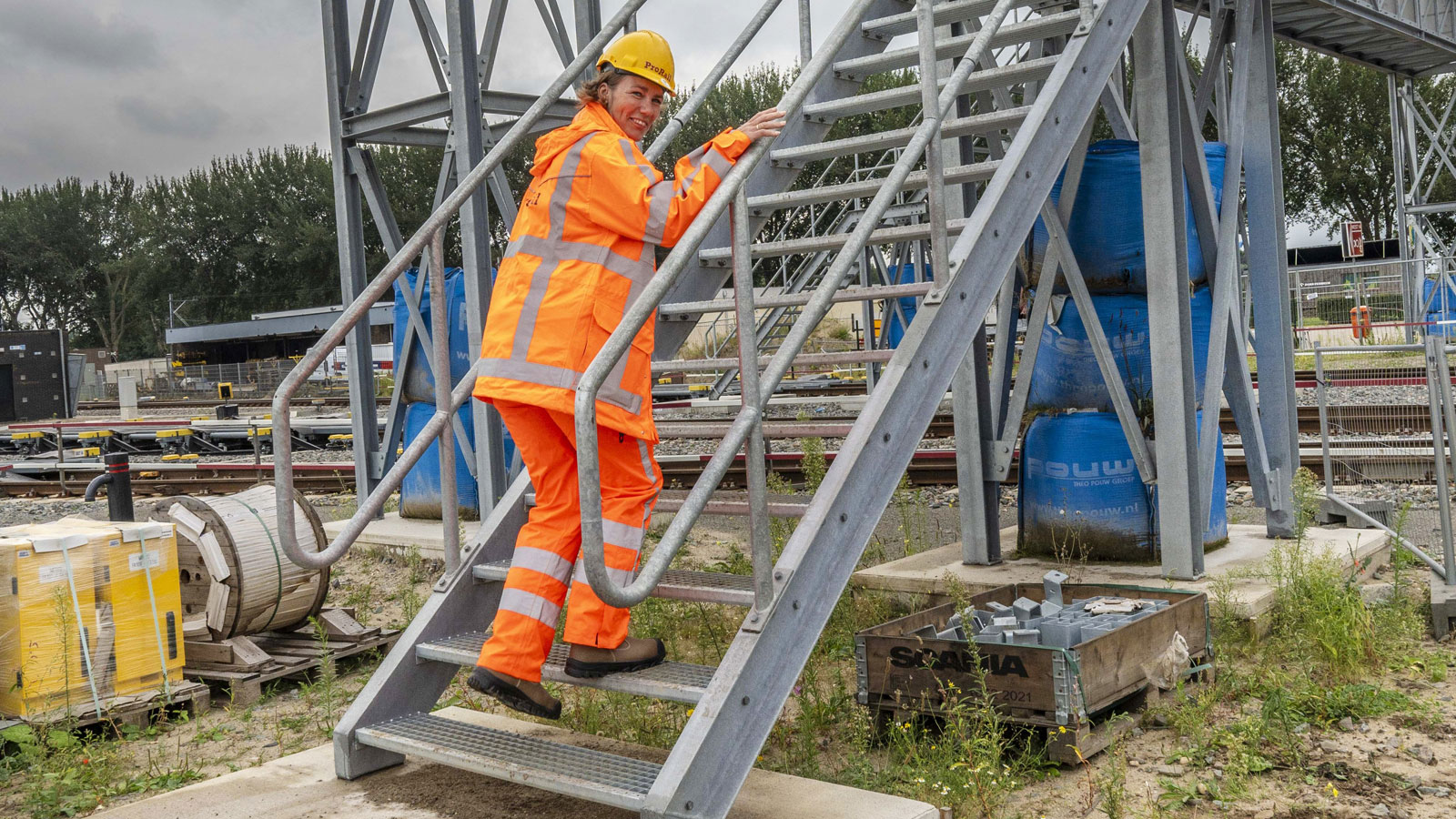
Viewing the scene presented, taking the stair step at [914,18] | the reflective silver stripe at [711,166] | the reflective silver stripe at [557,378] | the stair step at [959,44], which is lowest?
the reflective silver stripe at [557,378]

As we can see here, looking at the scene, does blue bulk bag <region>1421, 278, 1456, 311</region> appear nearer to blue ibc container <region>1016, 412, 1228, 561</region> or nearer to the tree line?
blue ibc container <region>1016, 412, 1228, 561</region>

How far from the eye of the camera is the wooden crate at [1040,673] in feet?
14.1

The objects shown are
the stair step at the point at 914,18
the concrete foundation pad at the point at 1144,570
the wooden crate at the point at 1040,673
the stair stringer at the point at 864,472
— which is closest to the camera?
the stair stringer at the point at 864,472

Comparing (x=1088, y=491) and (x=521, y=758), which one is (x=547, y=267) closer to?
(x=521, y=758)

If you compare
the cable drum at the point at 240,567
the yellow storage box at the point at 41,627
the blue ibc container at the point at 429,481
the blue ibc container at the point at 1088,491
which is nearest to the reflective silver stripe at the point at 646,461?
the cable drum at the point at 240,567

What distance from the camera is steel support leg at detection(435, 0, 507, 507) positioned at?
26.6 feet

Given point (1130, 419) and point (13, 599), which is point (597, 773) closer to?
point (13, 599)

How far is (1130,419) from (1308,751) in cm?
225

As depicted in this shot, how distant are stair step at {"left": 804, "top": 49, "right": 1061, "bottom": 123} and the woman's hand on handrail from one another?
1.55m

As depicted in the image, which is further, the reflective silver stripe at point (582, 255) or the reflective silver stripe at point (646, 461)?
the reflective silver stripe at point (646, 461)

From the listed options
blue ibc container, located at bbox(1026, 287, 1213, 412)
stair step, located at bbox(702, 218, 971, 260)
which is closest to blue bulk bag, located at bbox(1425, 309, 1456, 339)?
blue ibc container, located at bbox(1026, 287, 1213, 412)

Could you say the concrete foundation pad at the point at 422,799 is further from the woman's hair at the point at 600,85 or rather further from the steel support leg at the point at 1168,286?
the steel support leg at the point at 1168,286

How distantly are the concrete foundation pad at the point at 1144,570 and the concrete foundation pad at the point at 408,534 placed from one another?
11.8 feet

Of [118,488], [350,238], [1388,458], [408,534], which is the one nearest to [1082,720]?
[118,488]
